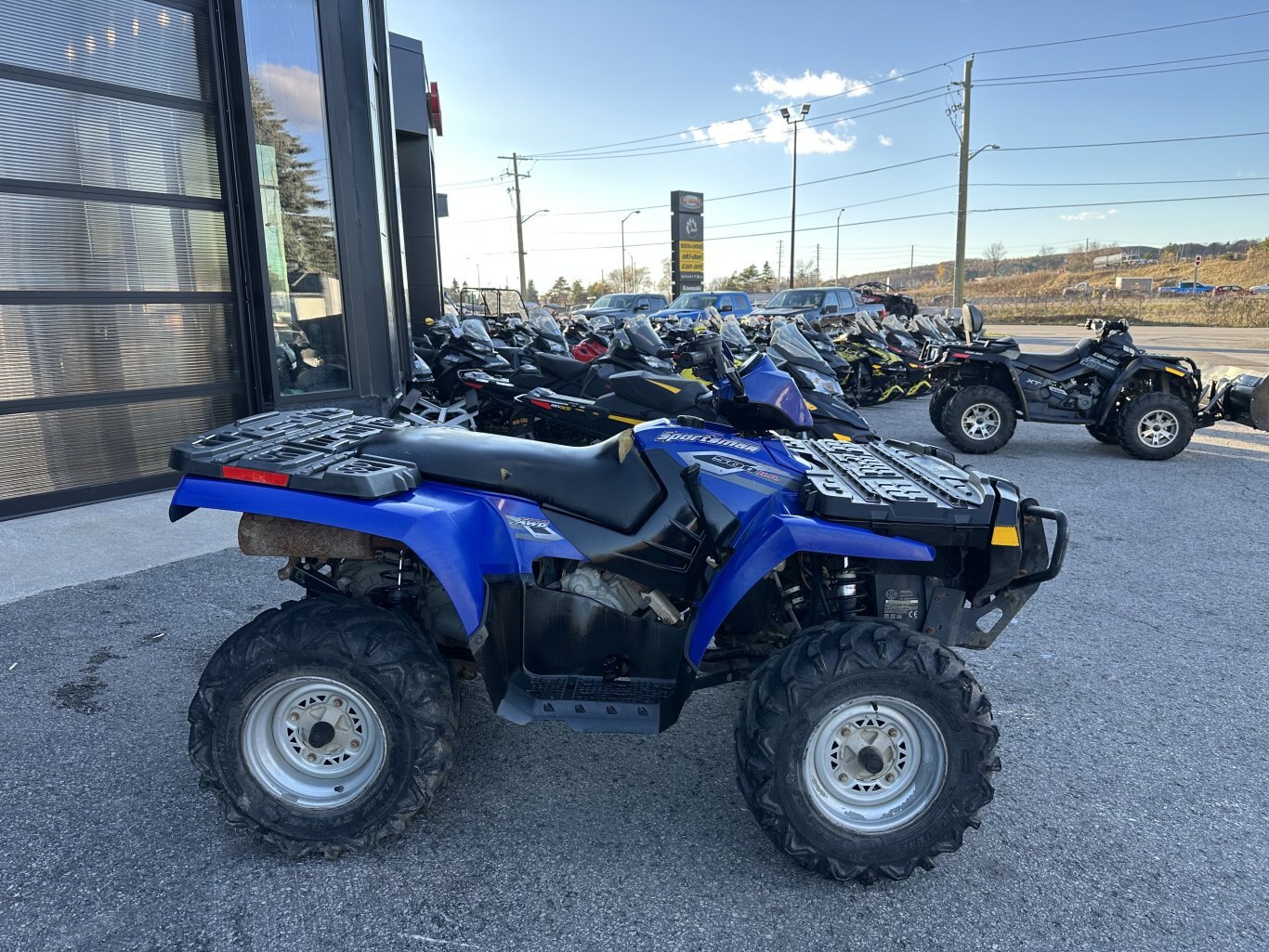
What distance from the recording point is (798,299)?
66.4ft

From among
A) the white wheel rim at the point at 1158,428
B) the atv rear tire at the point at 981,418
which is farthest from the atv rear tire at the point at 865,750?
the white wheel rim at the point at 1158,428

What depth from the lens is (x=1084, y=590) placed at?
15.6ft

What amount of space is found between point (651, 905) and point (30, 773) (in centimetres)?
225

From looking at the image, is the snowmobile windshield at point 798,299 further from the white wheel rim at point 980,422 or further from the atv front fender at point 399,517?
the atv front fender at point 399,517

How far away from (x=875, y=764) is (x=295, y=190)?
7348mm

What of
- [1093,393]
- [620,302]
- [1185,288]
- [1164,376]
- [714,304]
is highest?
[1185,288]

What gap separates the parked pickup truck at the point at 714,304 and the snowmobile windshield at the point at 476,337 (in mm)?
10568

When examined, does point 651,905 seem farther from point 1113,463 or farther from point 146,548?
point 1113,463

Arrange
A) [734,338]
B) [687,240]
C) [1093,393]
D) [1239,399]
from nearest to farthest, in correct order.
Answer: [1239,399] < [1093,393] < [734,338] < [687,240]

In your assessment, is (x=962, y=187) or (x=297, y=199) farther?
(x=962, y=187)

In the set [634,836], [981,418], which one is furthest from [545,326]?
[634,836]

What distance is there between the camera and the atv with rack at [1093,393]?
8406mm

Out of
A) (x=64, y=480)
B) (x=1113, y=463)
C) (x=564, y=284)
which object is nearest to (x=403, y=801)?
(x=64, y=480)

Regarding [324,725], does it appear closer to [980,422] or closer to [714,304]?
[980,422]
